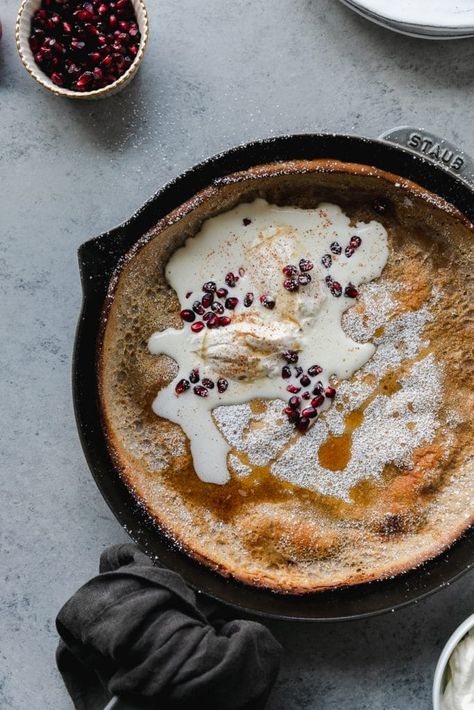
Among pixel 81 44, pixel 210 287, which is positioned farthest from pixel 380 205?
pixel 81 44

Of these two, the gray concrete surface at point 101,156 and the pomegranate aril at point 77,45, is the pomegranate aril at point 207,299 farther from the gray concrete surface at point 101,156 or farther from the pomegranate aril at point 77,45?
the pomegranate aril at point 77,45

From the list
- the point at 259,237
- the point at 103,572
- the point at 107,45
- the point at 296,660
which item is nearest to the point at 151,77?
the point at 107,45

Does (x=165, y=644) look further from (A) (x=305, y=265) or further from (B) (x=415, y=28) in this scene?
(B) (x=415, y=28)

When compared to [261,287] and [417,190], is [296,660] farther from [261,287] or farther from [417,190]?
[417,190]

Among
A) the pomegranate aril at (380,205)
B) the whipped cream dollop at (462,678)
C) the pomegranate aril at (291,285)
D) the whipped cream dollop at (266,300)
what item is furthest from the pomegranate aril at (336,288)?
the whipped cream dollop at (462,678)

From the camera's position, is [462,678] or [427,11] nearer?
[462,678]
